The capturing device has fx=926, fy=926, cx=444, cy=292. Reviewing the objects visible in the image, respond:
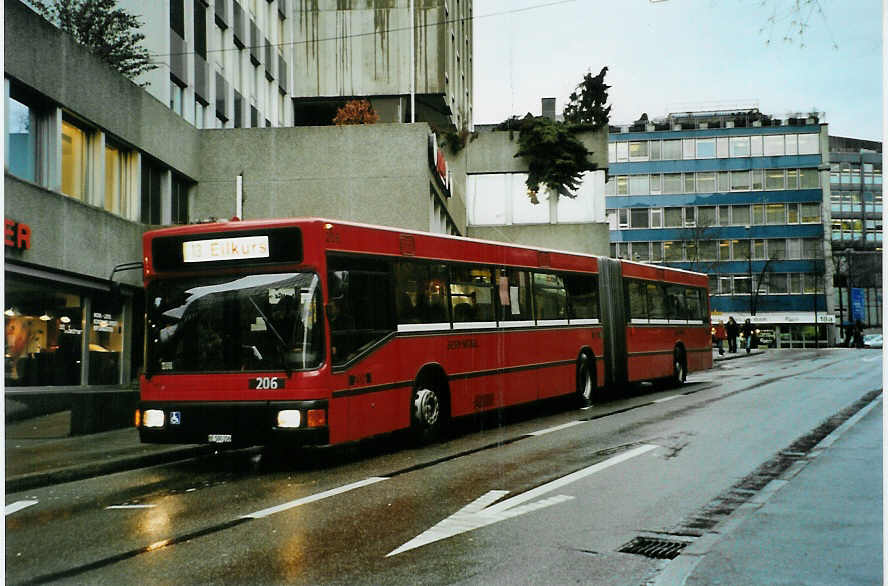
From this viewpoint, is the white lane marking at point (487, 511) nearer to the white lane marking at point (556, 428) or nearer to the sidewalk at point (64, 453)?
the white lane marking at point (556, 428)

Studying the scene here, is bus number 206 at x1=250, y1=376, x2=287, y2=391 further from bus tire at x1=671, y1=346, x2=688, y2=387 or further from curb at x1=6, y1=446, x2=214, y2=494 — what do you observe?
bus tire at x1=671, y1=346, x2=688, y2=387

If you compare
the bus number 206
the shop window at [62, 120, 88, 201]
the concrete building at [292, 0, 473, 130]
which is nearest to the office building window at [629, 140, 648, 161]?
the concrete building at [292, 0, 473, 130]

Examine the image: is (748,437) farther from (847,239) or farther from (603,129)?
(603,129)

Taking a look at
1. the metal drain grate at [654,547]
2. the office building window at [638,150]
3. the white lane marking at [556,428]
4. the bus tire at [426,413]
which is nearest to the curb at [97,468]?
the bus tire at [426,413]

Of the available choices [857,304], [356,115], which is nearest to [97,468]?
[857,304]

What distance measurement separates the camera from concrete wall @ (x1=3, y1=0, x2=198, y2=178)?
1407cm

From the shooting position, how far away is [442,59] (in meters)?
33.8

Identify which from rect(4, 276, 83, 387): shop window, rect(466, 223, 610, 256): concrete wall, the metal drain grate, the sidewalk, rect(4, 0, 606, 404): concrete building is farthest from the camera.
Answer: rect(466, 223, 610, 256): concrete wall

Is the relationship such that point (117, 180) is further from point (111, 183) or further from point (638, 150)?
point (638, 150)

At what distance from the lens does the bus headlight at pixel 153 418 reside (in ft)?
34.4

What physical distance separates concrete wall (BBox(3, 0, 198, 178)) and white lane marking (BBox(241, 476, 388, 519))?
8662 millimetres

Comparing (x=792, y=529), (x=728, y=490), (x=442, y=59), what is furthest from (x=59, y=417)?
(x=442, y=59)

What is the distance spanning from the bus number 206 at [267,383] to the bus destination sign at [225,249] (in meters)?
1.37

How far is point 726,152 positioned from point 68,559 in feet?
67.2
